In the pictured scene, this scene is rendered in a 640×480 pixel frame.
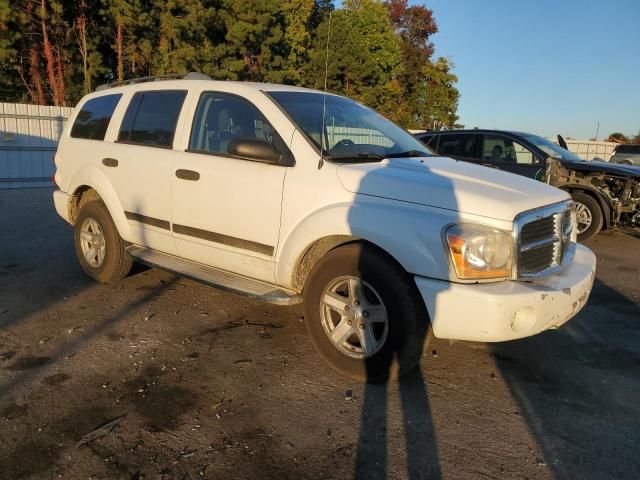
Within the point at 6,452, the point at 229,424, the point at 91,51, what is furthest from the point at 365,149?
the point at 91,51

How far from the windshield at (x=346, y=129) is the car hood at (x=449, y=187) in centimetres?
26

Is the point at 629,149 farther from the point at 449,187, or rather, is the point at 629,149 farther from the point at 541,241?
the point at 449,187

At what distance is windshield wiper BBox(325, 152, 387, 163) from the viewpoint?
11.8ft

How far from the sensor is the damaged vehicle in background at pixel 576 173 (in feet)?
27.4

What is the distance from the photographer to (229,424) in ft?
9.47

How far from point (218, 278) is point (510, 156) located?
256 inches

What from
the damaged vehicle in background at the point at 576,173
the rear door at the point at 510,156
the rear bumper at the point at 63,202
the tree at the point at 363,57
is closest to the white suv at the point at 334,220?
the rear bumper at the point at 63,202

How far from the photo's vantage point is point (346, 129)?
4.13 m

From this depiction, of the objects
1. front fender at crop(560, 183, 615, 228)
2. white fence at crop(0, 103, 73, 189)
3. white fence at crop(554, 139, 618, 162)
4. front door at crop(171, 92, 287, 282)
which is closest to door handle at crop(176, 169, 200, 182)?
front door at crop(171, 92, 287, 282)

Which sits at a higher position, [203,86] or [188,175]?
[203,86]

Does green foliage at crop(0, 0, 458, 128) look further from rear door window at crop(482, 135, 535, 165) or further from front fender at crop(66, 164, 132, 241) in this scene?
front fender at crop(66, 164, 132, 241)

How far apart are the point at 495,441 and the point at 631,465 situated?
649 millimetres

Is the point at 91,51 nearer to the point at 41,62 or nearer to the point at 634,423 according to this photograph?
the point at 41,62

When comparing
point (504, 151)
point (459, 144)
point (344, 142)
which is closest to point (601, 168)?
point (504, 151)
